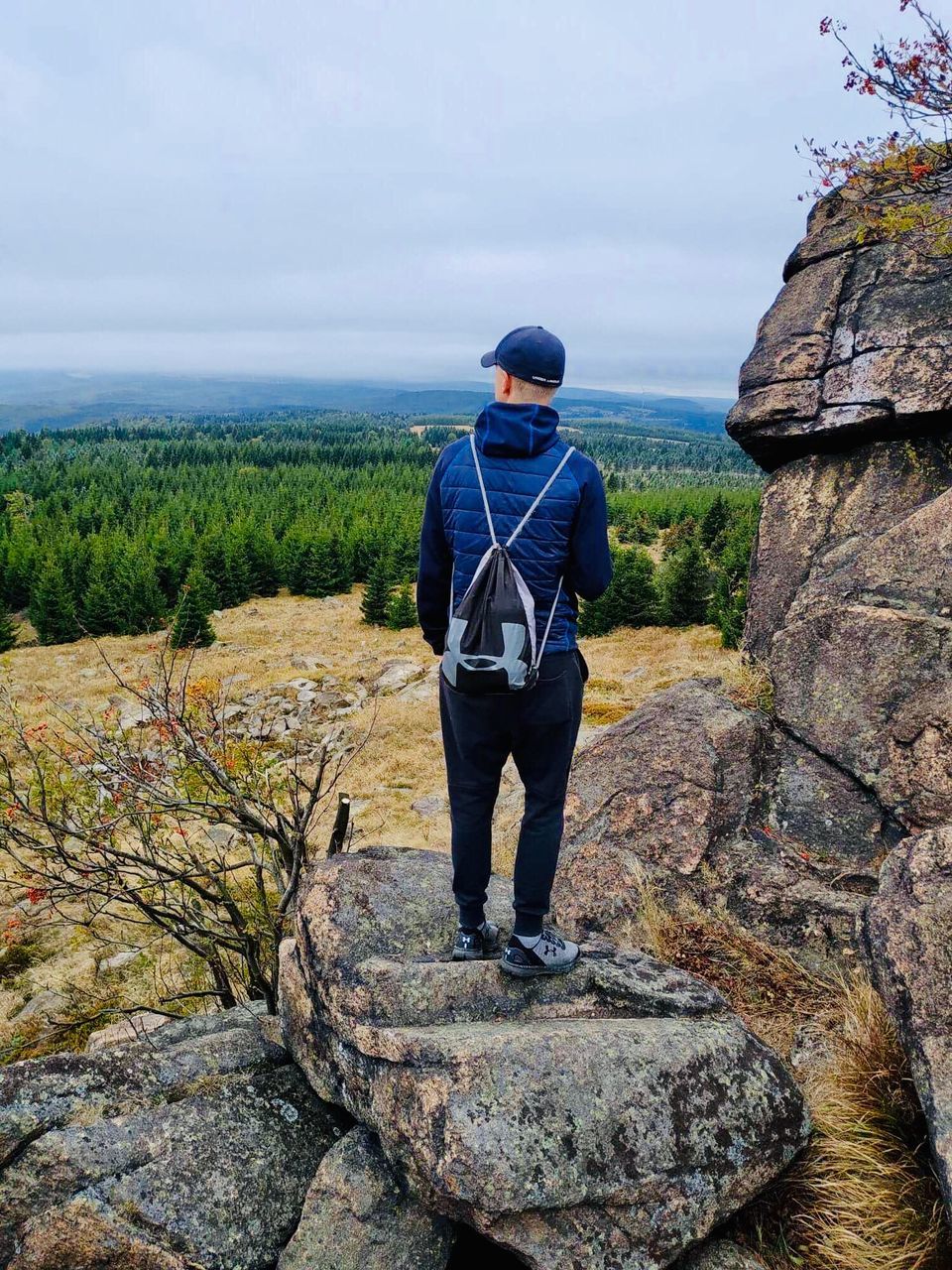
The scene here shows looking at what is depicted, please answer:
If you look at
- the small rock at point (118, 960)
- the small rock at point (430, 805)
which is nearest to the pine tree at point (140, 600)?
the small rock at point (430, 805)

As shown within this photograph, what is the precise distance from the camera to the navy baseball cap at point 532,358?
151 inches

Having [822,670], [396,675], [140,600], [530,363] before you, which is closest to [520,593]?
[530,363]

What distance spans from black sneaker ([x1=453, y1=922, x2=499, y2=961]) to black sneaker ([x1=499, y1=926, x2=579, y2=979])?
0.74 ft

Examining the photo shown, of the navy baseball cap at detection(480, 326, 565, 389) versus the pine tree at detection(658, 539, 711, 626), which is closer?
the navy baseball cap at detection(480, 326, 565, 389)

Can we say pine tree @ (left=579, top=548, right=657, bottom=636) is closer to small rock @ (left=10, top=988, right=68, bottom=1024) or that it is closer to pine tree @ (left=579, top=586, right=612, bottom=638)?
pine tree @ (left=579, top=586, right=612, bottom=638)

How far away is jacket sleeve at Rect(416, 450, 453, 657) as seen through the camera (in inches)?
168

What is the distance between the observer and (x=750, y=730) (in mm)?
7789

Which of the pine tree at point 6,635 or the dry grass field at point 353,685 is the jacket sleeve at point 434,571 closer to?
the dry grass field at point 353,685

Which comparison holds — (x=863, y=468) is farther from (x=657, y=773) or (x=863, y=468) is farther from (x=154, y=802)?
(x=154, y=802)

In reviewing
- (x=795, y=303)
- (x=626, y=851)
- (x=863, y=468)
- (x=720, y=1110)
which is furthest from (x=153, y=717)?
(x=795, y=303)

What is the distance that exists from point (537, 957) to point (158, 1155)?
2288 millimetres

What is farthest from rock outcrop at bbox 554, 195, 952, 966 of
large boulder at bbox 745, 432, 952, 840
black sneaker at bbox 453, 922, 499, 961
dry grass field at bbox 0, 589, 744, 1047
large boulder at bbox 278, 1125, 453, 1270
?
large boulder at bbox 278, 1125, 453, 1270

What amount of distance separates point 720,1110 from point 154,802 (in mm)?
4917

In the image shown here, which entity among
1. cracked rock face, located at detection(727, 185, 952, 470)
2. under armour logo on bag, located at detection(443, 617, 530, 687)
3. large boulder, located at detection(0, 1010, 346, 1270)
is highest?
cracked rock face, located at detection(727, 185, 952, 470)
